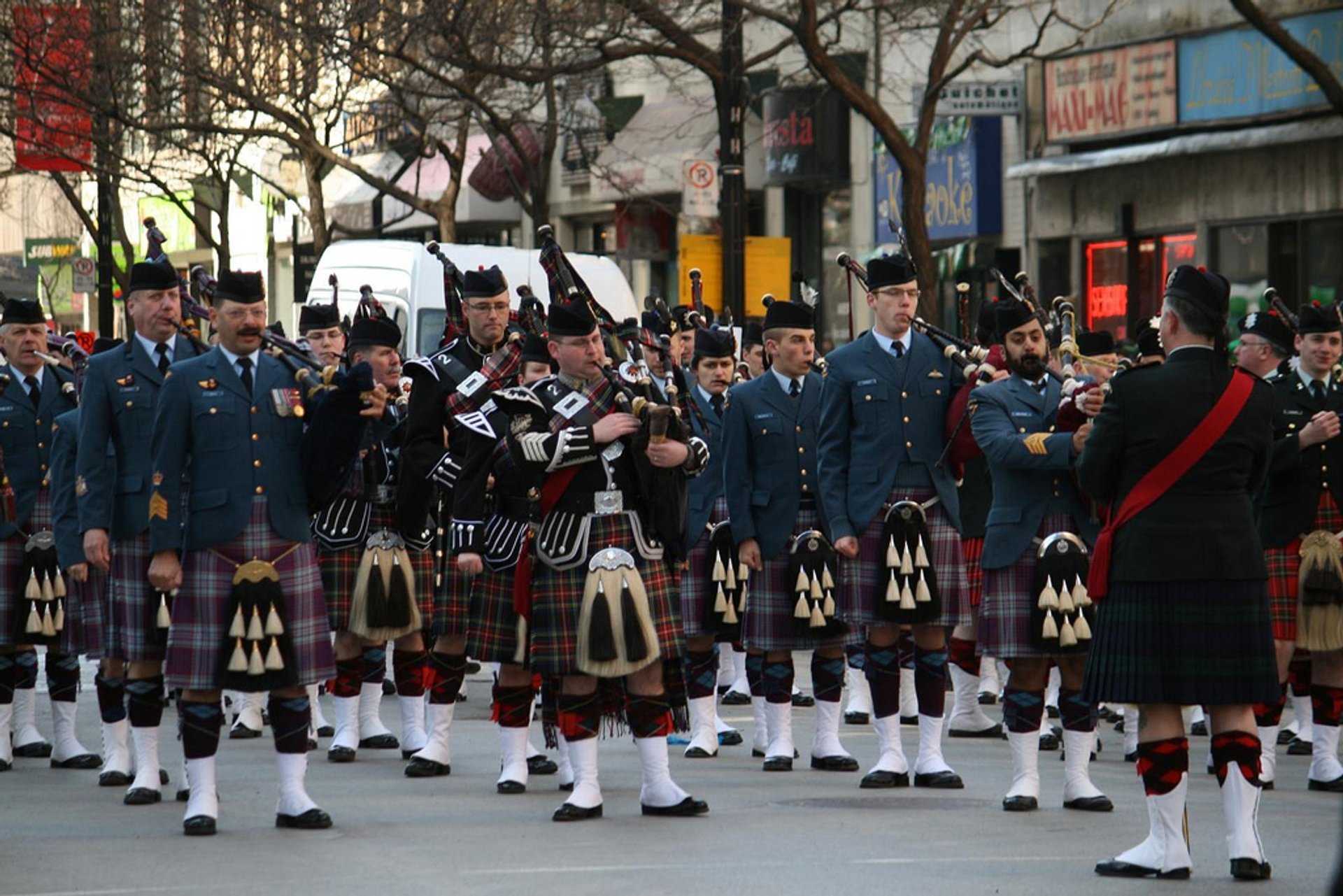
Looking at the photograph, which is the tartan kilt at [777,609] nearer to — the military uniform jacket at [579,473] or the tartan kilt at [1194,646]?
the military uniform jacket at [579,473]

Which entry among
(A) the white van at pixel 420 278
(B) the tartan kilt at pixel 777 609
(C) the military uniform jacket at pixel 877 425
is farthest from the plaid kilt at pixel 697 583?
(A) the white van at pixel 420 278

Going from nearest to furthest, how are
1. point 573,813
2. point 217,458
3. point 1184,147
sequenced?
point 217,458 → point 573,813 → point 1184,147

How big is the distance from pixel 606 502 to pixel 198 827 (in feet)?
6.30

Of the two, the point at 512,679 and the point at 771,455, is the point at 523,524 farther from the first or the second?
the point at 771,455

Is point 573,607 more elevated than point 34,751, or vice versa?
point 573,607

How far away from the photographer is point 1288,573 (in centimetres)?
1040

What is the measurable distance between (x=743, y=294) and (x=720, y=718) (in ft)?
25.1

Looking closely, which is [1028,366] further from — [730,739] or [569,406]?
[730,739]

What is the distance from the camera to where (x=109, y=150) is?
29.8 m

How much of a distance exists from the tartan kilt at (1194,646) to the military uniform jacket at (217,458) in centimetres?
316

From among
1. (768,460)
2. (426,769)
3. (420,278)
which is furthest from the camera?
(420,278)

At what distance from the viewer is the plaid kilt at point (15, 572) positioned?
11133 mm

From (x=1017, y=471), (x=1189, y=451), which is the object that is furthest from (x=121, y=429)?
(x=1189, y=451)

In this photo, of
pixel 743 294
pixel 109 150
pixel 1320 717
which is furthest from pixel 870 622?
pixel 109 150
